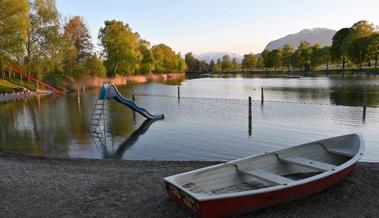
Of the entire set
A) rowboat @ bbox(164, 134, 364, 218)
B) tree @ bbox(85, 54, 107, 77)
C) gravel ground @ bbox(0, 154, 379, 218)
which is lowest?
gravel ground @ bbox(0, 154, 379, 218)

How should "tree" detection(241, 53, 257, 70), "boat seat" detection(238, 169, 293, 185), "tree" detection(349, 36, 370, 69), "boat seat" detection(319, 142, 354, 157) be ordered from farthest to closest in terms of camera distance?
"tree" detection(241, 53, 257, 70) < "tree" detection(349, 36, 370, 69) < "boat seat" detection(319, 142, 354, 157) < "boat seat" detection(238, 169, 293, 185)

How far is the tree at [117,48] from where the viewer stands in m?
69.6

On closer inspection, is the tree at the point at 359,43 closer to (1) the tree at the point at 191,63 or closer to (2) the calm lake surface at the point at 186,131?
(2) the calm lake surface at the point at 186,131

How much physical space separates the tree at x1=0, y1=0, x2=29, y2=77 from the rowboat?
40184 millimetres

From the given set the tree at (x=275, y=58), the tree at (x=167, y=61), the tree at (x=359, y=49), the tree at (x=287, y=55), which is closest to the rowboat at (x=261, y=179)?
the tree at (x=359, y=49)

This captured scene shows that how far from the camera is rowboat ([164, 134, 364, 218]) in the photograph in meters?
5.90

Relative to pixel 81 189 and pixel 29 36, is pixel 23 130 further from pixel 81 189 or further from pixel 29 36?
pixel 29 36

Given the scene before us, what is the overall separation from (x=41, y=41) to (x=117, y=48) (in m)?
25.5

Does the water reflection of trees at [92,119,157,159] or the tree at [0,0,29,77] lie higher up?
the tree at [0,0,29,77]

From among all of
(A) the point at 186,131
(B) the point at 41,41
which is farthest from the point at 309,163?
(B) the point at 41,41

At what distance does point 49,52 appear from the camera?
4525cm

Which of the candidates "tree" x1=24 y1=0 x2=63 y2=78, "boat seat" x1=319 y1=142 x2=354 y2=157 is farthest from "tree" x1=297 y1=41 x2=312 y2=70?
"boat seat" x1=319 y1=142 x2=354 y2=157

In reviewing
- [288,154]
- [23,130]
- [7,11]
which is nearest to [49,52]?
[7,11]

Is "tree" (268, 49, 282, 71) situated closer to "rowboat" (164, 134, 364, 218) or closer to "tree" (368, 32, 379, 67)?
"tree" (368, 32, 379, 67)
